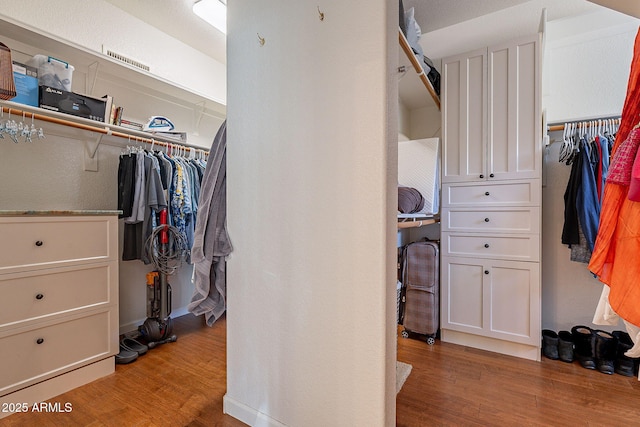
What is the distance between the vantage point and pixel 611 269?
0.94 m

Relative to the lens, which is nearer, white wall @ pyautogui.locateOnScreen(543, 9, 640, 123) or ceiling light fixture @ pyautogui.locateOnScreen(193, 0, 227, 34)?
white wall @ pyautogui.locateOnScreen(543, 9, 640, 123)

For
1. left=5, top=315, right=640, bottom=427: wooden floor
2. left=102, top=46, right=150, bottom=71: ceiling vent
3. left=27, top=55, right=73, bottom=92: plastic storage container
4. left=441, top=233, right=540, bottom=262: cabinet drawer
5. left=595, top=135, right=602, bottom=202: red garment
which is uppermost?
left=102, top=46, right=150, bottom=71: ceiling vent

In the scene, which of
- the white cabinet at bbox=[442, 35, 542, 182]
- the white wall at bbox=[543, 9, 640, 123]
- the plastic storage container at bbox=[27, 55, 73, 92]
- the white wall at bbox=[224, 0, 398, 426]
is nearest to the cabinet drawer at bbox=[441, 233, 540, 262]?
the white cabinet at bbox=[442, 35, 542, 182]

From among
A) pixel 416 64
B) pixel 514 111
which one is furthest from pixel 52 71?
pixel 514 111

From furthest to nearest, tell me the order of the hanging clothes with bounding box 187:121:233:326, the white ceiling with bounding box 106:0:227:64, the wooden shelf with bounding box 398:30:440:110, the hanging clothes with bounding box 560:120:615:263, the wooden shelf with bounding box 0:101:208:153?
the white ceiling with bounding box 106:0:227:64
the hanging clothes with bounding box 560:120:615:263
the wooden shelf with bounding box 0:101:208:153
the wooden shelf with bounding box 398:30:440:110
the hanging clothes with bounding box 187:121:233:326

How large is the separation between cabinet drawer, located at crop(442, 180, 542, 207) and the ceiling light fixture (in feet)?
7.53

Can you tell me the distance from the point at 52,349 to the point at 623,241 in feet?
8.50

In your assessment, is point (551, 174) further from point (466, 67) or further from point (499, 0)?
point (499, 0)

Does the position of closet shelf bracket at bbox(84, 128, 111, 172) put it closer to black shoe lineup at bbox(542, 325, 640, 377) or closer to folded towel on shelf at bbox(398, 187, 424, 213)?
folded towel on shelf at bbox(398, 187, 424, 213)

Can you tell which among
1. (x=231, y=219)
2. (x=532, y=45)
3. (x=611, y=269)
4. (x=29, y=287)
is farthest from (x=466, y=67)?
(x=29, y=287)

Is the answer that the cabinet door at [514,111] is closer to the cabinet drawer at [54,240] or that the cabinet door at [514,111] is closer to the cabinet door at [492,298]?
the cabinet door at [492,298]

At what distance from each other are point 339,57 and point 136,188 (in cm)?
190

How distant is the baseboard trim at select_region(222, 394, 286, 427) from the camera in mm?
1322

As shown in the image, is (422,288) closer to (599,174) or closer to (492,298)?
(492,298)
